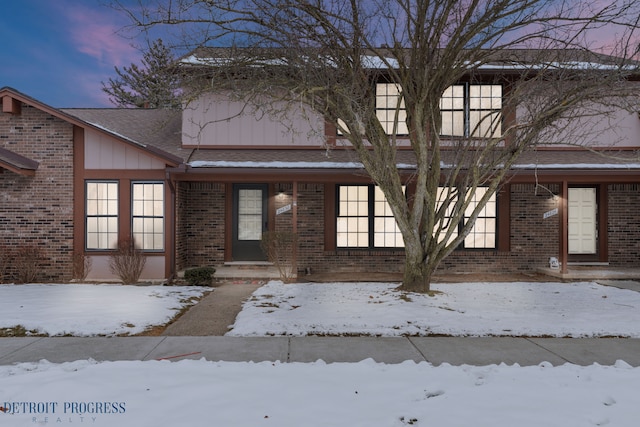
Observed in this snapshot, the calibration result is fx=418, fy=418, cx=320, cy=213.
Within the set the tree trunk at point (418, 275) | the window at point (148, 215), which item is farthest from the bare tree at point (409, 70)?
the window at point (148, 215)

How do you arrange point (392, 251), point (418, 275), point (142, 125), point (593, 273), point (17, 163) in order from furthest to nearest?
point (142, 125) → point (392, 251) → point (593, 273) → point (17, 163) → point (418, 275)

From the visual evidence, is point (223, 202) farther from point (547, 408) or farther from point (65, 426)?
point (547, 408)

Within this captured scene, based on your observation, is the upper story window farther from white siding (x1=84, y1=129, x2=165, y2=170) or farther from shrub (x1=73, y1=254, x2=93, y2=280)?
shrub (x1=73, y1=254, x2=93, y2=280)

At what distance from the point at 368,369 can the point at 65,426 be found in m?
2.75

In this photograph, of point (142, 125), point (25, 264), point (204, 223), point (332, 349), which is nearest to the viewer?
point (332, 349)

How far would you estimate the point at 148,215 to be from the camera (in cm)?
1067

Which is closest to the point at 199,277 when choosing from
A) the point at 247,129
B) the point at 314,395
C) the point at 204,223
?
the point at 204,223

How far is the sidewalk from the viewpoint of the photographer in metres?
4.80

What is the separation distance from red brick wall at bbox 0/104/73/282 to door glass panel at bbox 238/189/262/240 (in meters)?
4.29

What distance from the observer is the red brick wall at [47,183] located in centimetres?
1048

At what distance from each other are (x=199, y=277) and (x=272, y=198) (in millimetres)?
3225

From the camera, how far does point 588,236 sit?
484 inches

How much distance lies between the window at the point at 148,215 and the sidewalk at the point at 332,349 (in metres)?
5.23

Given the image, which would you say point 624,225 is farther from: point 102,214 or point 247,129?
point 102,214
